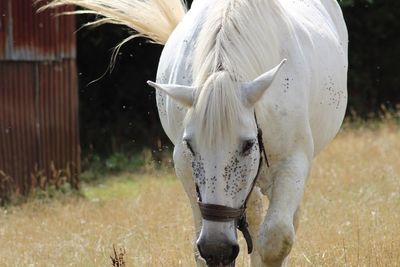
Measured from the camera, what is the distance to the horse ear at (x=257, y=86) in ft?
14.6

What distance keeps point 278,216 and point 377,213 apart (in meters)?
2.86

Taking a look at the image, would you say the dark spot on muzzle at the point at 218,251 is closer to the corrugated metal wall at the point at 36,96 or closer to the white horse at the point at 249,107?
the white horse at the point at 249,107

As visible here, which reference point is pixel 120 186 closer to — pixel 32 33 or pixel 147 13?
pixel 32 33

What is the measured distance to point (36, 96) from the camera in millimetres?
11867

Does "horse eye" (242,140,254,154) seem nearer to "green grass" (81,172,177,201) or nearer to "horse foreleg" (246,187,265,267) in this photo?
"horse foreleg" (246,187,265,267)

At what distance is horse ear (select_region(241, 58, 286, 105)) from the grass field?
2100mm

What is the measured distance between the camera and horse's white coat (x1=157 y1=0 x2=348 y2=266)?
441 centimetres

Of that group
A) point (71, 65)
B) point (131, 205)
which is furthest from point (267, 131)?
point (71, 65)

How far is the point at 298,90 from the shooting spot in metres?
5.14

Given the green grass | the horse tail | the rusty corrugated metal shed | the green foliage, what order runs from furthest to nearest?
1. the green foliage
2. the green grass
3. the rusty corrugated metal shed
4. the horse tail

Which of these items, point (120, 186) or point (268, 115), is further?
point (120, 186)

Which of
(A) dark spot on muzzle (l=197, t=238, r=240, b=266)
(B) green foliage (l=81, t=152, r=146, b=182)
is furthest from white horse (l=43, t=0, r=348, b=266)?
(B) green foliage (l=81, t=152, r=146, b=182)

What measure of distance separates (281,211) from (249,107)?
0.84m

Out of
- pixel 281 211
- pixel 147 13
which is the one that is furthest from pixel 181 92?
pixel 147 13
